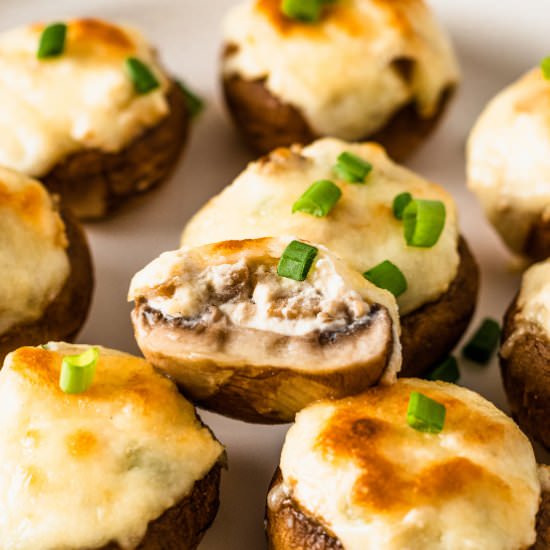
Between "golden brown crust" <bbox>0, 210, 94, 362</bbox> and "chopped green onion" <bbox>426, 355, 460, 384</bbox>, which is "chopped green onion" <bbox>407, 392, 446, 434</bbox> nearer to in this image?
"chopped green onion" <bbox>426, 355, 460, 384</bbox>

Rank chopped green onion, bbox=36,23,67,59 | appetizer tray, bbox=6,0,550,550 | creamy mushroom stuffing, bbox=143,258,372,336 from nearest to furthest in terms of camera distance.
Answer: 1. creamy mushroom stuffing, bbox=143,258,372,336
2. appetizer tray, bbox=6,0,550,550
3. chopped green onion, bbox=36,23,67,59

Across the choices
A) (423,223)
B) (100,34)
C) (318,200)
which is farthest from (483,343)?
(100,34)

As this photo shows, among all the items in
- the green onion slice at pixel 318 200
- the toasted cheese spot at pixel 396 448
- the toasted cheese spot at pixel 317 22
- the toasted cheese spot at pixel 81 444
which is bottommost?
the toasted cheese spot at pixel 81 444

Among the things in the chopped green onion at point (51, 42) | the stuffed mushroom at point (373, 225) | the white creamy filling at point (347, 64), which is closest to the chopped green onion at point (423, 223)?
the stuffed mushroom at point (373, 225)

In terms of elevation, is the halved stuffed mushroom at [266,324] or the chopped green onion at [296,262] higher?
the chopped green onion at [296,262]

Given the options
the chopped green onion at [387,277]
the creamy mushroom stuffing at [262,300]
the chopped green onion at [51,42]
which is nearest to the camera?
the creamy mushroom stuffing at [262,300]

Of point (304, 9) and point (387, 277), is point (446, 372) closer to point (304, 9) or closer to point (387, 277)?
point (387, 277)

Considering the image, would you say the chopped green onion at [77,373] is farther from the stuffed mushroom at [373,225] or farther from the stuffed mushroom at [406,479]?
the stuffed mushroom at [373,225]

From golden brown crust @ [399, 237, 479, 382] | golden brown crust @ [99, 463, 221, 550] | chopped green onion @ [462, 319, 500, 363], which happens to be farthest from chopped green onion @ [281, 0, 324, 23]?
golden brown crust @ [99, 463, 221, 550]
